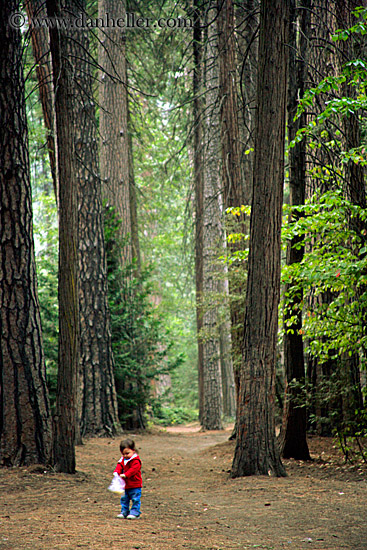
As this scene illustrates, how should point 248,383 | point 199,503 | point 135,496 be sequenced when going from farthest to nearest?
point 248,383 → point 199,503 → point 135,496

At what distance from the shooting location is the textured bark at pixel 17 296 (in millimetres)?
6625

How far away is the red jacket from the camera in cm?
499

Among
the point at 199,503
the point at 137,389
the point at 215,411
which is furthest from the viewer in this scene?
the point at 215,411

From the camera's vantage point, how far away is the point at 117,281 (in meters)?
13.3

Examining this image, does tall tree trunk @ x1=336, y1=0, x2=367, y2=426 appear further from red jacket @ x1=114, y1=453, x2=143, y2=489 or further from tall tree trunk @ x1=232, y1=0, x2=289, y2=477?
red jacket @ x1=114, y1=453, x2=143, y2=489

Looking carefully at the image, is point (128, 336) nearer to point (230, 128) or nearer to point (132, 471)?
point (230, 128)

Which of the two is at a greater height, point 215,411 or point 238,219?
point 238,219

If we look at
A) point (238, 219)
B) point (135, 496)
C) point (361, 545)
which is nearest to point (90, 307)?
point (238, 219)

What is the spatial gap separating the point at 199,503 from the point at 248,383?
180cm

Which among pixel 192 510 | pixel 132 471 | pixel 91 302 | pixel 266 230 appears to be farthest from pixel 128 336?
pixel 132 471

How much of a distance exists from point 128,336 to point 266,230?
6.78 meters

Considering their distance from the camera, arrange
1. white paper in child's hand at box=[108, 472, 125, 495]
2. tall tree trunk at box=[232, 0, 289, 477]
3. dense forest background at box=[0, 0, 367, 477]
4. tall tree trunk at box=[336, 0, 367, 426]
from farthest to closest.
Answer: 1. tall tree trunk at box=[336, 0, 367, 426]
2. tall tree trunk at box=[232, 0, 289, 477]
3. dense forest background at box=[0, 0, 367, 477]
4. white paper in child's hand at box=[108, 472, 125, 495]

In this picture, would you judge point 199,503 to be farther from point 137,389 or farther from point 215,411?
point 215,411

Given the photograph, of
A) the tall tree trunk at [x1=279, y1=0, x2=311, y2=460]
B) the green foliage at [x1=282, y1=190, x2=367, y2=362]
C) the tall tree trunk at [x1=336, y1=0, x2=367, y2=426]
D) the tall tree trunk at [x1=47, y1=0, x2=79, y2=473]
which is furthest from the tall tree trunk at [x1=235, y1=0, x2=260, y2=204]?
the tall tree trunk at [x1=47, y1=0, x2=79, y2=473]
